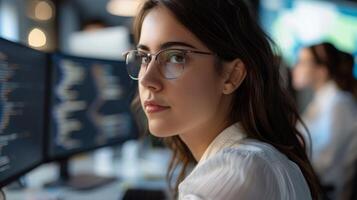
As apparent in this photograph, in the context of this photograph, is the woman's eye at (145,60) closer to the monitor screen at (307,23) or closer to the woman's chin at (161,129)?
the woman's chin at (161,129)

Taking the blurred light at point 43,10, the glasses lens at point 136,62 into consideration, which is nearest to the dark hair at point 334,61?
the glasses lens at point 136,62

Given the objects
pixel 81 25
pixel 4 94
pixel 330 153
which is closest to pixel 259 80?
pixel 4 94

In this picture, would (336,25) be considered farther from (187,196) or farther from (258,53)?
(187,196)

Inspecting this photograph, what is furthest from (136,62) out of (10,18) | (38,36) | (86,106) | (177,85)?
(38,36)

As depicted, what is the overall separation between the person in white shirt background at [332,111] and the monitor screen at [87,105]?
4.14 ft

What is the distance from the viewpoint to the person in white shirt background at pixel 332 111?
8.55 feet

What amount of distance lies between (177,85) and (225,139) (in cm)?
17

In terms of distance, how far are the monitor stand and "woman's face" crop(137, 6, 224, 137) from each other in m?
0.91

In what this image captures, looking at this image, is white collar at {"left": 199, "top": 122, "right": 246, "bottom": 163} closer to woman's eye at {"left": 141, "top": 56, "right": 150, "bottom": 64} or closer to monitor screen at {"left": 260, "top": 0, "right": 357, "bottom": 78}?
woman's eye at {"left": 141, "top": 56, "right": 150, "bottom": 64}

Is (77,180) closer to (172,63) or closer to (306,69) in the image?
(172,63)

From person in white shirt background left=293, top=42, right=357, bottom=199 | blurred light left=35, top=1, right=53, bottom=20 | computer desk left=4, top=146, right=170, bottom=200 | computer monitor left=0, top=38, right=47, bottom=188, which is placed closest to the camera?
computer monitor left=0, top=38, right=47, bottom=188

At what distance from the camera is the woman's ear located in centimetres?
101

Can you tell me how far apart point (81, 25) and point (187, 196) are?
396cm

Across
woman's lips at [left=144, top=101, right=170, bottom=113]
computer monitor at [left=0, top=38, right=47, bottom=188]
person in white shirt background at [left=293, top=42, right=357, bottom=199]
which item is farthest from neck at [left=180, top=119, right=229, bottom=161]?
person in white shirt background at [left=293, top=42, right=357, bottom=199]
